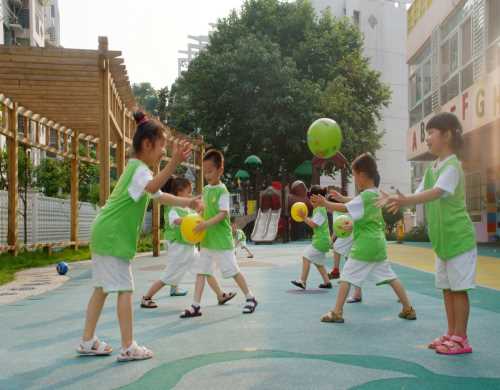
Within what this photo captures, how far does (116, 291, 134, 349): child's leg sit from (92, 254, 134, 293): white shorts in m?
0.06

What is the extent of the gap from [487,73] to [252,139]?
54.4 feet

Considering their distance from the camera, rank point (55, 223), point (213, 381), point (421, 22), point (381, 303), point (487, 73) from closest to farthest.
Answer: point (213, 381)
point (381, 303)
point (487, 73)
point (55, 223)
point (421, 22)

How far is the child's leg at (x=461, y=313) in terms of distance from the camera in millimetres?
4262

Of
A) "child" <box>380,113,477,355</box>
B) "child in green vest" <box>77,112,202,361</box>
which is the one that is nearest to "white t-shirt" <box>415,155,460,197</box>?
"child" <box>380,113,477,355</box>

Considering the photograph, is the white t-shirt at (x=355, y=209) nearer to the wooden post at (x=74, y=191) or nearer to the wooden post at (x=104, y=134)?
the wooden post at (x=104, y=134)

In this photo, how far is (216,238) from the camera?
20.6 ft

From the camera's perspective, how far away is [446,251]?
169 inches

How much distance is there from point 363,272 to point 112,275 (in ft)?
7.83

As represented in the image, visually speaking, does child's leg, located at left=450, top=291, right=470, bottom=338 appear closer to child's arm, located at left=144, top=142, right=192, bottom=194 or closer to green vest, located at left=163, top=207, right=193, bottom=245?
child's arm, located at left=144, top=142, right=192, bottom=194

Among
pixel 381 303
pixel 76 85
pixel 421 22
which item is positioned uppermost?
pixel 421 22

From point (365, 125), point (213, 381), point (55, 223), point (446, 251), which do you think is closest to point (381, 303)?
point (446, 251)

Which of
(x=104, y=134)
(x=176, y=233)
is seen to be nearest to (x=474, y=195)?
(x=104, y=134)

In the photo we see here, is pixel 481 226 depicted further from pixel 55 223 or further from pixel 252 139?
pixel 55 223

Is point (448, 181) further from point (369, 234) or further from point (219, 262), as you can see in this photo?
point (219, 262)
